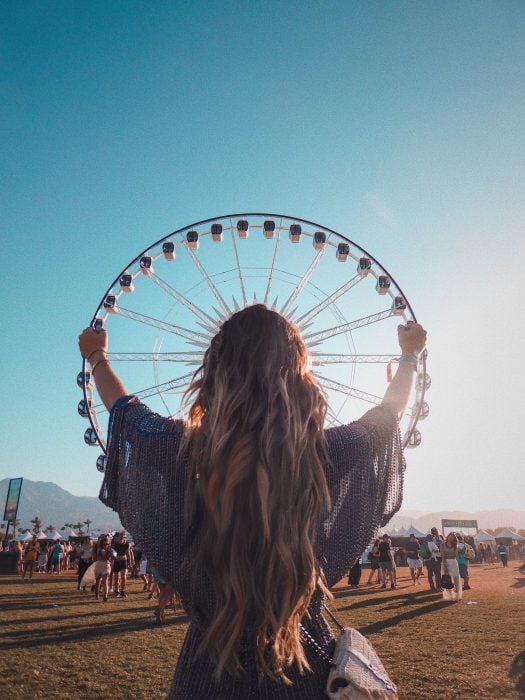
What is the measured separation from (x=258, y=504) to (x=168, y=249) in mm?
13524

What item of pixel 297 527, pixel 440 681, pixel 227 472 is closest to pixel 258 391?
pixel 227 472

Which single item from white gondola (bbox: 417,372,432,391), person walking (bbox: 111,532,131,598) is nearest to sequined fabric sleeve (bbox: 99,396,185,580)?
white gondola (bbox: 417,372,432,391)

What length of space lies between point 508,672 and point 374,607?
7.25m

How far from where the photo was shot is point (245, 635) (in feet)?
5.83

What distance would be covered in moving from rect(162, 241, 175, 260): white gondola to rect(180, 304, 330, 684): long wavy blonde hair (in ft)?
43.2

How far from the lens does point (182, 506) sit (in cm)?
188

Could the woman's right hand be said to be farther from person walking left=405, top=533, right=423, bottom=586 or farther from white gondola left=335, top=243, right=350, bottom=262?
person walking left=405, top=533, right=423, bottom=586

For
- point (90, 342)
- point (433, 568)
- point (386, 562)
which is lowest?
point (433, 568)

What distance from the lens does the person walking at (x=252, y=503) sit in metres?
1.71

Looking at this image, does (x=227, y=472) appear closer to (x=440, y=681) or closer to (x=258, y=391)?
(x=258, y=391)

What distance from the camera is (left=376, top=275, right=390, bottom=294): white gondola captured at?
1402cm

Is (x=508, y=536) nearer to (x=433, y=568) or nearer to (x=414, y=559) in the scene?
(x=414, y=559)

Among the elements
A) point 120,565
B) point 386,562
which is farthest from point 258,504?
point 386,562

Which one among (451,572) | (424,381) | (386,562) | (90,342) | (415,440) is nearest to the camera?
(90,342)
